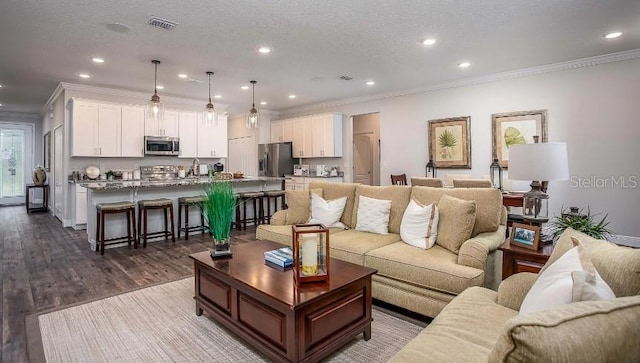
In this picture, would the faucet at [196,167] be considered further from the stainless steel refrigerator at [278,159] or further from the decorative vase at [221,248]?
the decorative vase at [221,248]

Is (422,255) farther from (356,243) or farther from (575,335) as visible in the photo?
(575,335)

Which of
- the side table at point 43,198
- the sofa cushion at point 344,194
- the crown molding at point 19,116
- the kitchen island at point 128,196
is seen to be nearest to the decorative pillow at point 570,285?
the sofa cushion at point 344,194

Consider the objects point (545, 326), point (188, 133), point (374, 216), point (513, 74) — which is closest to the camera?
point (545, 326)

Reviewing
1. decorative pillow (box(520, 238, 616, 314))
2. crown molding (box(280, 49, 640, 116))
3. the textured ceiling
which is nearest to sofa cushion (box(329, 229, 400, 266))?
decorative pillow (box(520, 238, 616, 314))

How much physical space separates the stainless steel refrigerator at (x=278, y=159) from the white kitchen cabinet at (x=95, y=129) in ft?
11.5

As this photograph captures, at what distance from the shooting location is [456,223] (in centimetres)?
275

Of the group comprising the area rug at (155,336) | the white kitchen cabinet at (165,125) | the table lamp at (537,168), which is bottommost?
the area rug at (155,336)

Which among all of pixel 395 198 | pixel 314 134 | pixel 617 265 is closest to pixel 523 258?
pixel 617 265

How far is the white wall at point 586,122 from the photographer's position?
4.59 meters

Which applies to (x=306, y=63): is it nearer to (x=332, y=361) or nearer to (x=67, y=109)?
(x=332, y=361)

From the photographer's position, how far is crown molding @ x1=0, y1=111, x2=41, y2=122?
9.48 metres

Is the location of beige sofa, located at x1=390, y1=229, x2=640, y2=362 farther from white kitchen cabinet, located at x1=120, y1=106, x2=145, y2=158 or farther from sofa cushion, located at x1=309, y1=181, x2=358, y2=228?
white kitchen cabinet, located at x1=120, y1=106, x2=145, y2=158

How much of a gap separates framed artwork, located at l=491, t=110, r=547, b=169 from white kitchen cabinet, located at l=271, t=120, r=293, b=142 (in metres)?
4.90

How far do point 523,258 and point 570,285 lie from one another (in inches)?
48.5
